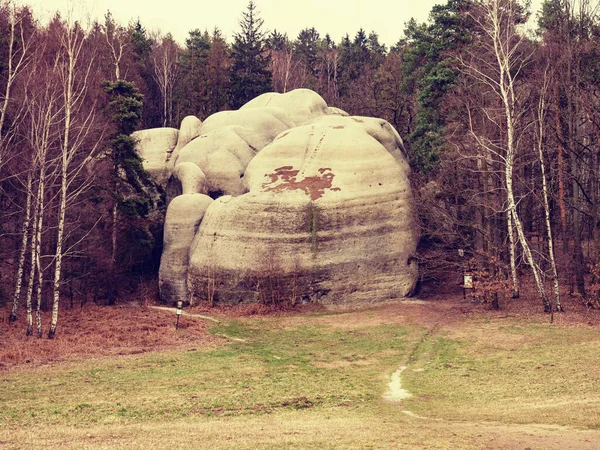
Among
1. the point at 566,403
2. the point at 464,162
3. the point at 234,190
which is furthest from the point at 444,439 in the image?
the point at 234,190

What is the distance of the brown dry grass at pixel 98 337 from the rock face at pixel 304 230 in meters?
5.83

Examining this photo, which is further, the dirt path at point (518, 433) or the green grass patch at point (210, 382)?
the green grass patch at point (210, 382)

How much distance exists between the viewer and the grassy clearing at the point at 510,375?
15.7 metres

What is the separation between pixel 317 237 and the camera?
123ft

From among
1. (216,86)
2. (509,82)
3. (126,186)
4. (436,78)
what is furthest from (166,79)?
(509,82)

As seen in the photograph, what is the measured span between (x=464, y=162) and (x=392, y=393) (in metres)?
23.7

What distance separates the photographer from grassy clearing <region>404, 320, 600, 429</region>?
617 inches

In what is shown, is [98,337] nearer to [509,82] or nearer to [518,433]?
[518,433]

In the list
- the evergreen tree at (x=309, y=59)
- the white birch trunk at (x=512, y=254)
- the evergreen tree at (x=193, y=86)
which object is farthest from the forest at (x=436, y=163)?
the evergreen tree at (x=309, y=59)

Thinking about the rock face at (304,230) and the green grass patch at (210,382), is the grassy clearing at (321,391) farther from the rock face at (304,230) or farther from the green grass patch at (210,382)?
the rock face at (304,230)

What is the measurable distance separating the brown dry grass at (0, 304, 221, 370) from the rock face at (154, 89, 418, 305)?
19.1 feet

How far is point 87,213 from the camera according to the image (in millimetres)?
38906

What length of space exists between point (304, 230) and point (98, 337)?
14671 mm

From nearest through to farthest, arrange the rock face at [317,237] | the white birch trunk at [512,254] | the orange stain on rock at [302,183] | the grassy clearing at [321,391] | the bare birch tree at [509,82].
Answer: the grassy clearing at [321,391] → the bare birch tree at [509,82] → the white birch trunk at [512,254] → the rock face at [317,237] → the orange stain on rock at [302,183]
